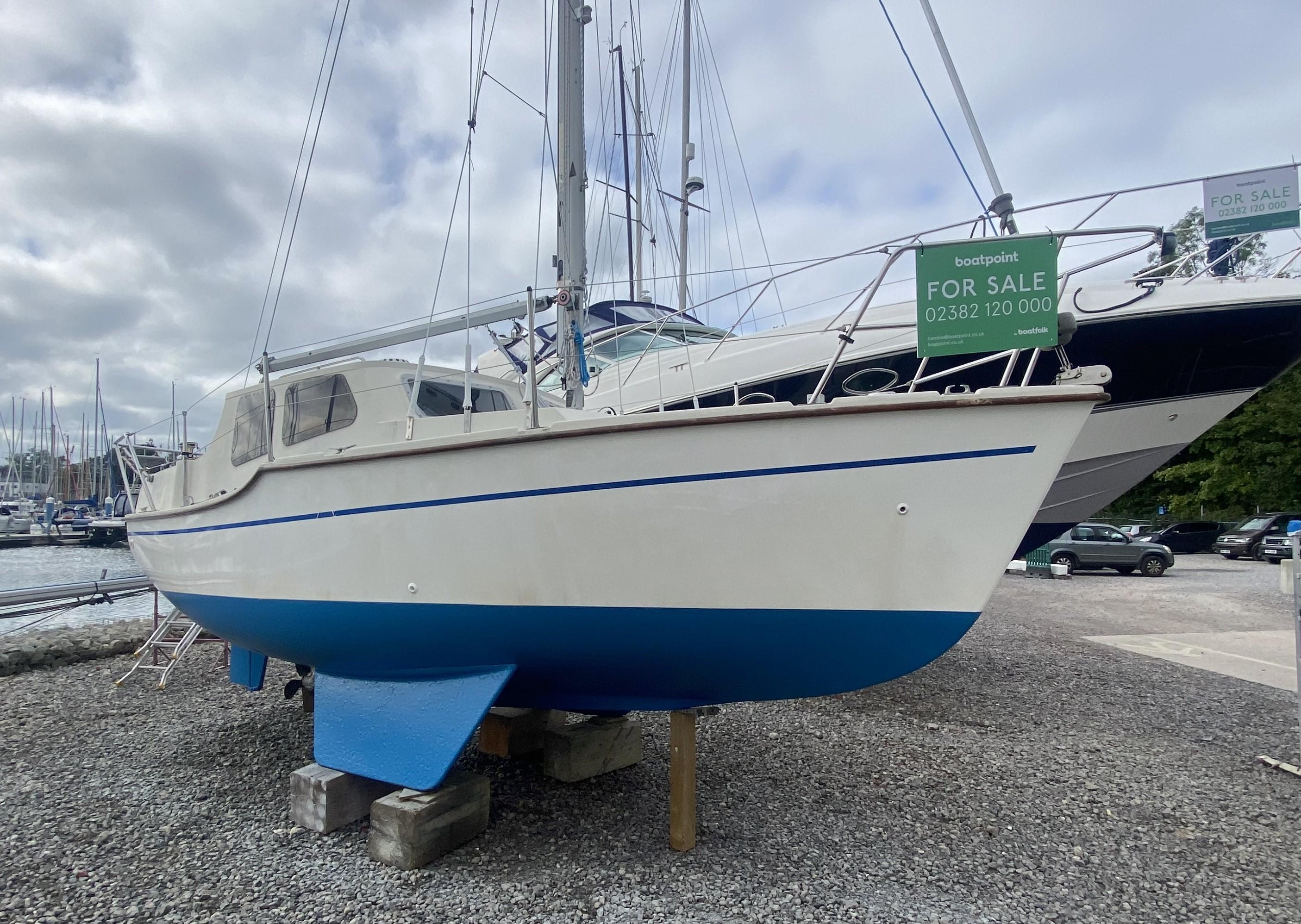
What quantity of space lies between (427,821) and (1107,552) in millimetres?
16455

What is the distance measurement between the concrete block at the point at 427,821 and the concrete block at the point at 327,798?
0.83ft

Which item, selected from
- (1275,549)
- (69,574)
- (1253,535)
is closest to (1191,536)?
(1253,535)

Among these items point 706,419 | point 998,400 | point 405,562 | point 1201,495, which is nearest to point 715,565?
point 706,419

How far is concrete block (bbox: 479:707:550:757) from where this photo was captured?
4.27m

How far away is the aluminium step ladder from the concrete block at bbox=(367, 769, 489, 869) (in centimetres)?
376

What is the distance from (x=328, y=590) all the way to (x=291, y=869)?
1267 mm

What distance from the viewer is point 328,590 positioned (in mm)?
3756

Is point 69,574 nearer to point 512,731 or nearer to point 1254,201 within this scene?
point 512,731

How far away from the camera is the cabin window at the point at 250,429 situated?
4578 mm

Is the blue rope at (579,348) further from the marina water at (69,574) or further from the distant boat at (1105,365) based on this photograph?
the marina water at (69,574)

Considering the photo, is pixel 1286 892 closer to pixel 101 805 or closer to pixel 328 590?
pixel 328 590

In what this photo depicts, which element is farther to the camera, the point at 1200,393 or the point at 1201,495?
the point at 1201,495

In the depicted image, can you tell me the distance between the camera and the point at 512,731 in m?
4.29

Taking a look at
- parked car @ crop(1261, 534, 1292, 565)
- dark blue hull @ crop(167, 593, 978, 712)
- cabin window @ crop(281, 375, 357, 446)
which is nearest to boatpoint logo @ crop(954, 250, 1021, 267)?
dark blue hull @ crop(167, 593, 978, 712)
